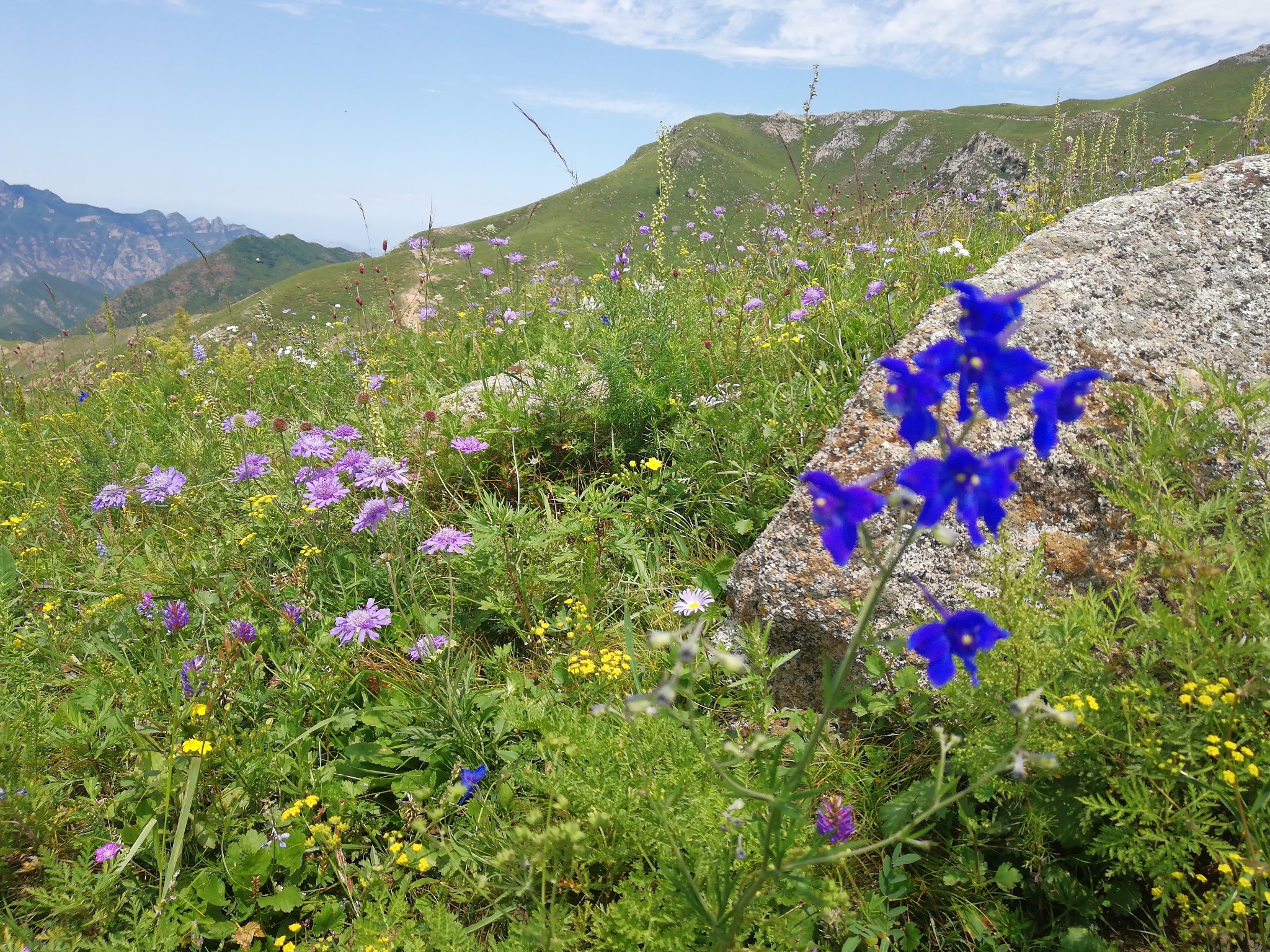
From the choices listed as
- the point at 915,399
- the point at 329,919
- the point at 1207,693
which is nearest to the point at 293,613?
the point at 329,919

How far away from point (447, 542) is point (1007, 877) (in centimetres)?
234

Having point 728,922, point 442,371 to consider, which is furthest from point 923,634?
point 442,371

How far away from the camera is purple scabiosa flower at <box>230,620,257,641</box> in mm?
2613

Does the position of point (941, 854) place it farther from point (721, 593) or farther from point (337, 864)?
point (337, 864)

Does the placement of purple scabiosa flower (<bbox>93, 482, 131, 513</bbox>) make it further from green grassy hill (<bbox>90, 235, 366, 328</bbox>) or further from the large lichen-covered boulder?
green grassy hill (<bbox>90, 235, 366, 328</bbox>)

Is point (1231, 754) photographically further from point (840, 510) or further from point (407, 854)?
point (407, 854)

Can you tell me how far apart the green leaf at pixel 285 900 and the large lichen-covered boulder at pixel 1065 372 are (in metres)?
1.83

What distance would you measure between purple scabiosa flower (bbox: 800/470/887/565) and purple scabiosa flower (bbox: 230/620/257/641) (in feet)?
8.54

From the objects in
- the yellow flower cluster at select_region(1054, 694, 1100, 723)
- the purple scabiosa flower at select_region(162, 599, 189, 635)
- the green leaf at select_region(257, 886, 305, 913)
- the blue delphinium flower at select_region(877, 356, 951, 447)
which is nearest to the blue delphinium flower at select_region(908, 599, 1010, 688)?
the blue delphinium flower at select_region(877, 356, 951, 447)

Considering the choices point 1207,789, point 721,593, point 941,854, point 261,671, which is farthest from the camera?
point 721,593

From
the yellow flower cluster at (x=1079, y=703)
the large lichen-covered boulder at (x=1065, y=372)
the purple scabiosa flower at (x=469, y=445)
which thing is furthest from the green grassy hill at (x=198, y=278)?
the yellow flower cluster at (x=1079, y=703)

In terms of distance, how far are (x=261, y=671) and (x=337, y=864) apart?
1030 millimetres

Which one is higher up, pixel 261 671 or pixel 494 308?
pixel 494 308

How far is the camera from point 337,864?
6.41 feet
